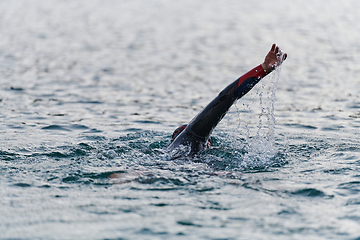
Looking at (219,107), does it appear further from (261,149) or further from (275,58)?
(261,149)

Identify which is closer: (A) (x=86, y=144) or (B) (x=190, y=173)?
(B) (x=190, y=173)

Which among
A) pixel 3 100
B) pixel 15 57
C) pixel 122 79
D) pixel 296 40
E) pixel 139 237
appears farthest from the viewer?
pixel 296 40

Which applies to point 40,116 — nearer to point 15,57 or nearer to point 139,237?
point 139,237

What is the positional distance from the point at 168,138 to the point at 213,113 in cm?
250

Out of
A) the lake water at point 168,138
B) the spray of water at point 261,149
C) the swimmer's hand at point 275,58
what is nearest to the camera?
the lake water at point 168,138

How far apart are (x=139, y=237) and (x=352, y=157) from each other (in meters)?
4.29

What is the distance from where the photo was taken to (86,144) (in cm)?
803

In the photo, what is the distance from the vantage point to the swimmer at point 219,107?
6266 mm

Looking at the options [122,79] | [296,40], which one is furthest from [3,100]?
[296,40]

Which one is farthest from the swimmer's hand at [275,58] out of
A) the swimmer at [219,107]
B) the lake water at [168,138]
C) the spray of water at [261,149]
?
the lake water at [168,138]

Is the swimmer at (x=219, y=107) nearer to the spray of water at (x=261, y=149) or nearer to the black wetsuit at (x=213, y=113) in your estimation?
the black wetsuit at (x=213, y=113)

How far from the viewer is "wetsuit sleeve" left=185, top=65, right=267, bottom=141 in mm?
6340

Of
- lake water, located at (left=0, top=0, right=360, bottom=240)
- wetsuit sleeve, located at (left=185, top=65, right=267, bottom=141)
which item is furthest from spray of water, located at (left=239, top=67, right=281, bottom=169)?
wetsuit sleeve, located at (left=185, top=65, right=267, bottom=141)

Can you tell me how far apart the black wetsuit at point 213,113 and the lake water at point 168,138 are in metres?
0.26
